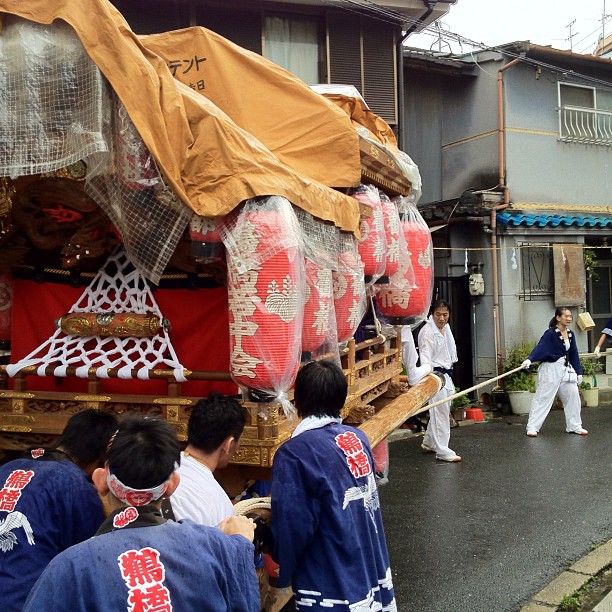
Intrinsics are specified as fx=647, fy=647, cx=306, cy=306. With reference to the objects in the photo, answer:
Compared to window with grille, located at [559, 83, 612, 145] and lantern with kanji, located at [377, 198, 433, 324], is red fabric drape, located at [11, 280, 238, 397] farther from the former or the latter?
window with grille, located at [559, 83, 612, 145]

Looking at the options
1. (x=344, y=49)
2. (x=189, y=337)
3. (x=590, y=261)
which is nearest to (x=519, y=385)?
(x=590, y=261)

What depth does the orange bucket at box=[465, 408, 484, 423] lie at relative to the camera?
12.1 metres

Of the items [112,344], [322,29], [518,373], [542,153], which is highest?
[322,29]

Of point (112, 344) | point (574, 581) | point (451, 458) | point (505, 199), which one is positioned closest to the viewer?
point (112, 344)

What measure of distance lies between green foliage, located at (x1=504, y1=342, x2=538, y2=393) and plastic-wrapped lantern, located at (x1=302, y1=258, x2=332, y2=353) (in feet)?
32.6

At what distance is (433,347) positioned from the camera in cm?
926

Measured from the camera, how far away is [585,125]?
49.7 ft

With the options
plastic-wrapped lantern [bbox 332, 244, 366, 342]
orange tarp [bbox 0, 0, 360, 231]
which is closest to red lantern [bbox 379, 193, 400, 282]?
plastic-wrapped lantern [bbox 332, 244, 366, 342]

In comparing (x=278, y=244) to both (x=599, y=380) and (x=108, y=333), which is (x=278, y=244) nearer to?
(x=108, y=333)

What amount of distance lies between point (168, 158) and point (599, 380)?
14.2 meters

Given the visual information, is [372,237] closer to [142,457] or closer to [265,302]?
[265,302]

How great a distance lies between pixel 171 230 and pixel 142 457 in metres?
1.52

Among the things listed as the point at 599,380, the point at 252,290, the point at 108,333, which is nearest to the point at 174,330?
the point at 108,333

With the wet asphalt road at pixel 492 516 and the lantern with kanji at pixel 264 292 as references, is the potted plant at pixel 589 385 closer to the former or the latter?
the wet asphalt road at pixel 492 516
